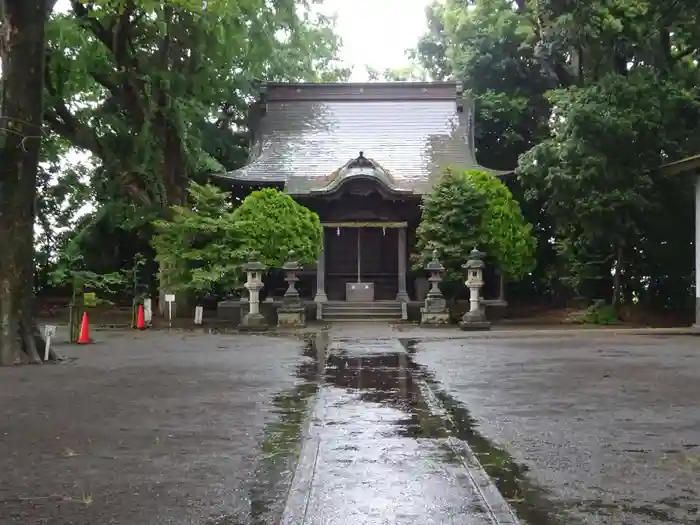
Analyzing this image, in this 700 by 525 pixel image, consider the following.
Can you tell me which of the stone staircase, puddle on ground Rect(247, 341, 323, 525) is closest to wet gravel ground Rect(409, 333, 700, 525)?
puddle on ground Rect(247, 341, 323, 525)

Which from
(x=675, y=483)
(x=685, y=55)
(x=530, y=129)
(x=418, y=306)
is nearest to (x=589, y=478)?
(x=675, y=483)

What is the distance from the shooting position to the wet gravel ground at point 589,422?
427cm

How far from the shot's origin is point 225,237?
19.8 meters

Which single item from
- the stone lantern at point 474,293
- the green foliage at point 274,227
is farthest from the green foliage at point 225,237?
the stone lantern at point 474,293

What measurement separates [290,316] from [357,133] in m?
9.07

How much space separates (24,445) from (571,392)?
5.60 metres

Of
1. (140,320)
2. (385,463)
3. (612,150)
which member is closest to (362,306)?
→ (140,320)

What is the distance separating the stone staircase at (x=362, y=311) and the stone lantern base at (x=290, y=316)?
175 centimetres

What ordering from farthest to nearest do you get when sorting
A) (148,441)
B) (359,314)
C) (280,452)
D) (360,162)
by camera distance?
1. (360,162)
2. (359,314)
3. (148,441)
4. (280,452)

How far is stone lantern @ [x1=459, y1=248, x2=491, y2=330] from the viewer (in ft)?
61.0

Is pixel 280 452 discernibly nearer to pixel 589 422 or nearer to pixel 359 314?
pixel 589 422

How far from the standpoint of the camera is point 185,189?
22.9 metres

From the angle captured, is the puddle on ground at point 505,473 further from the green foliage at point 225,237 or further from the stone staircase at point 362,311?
the stone staircase at point 362,311

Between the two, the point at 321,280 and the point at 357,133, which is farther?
the point at 357,133
